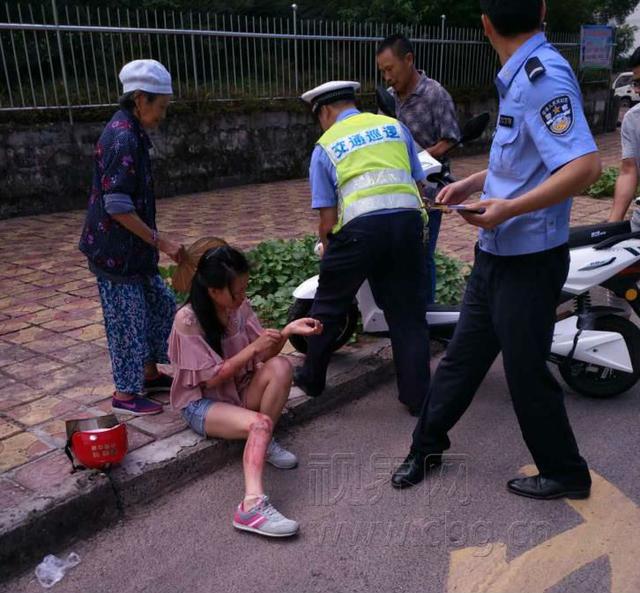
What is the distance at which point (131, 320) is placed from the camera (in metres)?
3.32

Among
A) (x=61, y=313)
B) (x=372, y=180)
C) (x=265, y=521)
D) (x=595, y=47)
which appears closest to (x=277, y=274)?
(x=61, y=313)

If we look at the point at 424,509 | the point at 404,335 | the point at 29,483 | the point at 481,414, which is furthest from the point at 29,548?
the point at 481,414

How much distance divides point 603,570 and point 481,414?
123cm

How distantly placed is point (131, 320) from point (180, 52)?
7.23 meters

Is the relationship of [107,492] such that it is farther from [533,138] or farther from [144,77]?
[533,138]

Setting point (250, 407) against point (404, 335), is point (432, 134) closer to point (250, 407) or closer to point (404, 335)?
point (404, 335)

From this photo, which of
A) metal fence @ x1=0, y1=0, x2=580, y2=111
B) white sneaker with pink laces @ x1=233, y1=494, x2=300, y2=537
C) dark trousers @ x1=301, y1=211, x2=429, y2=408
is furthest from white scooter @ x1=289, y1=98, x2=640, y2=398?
metal fence @ x1=0, y1=0, x2=580, y2=111

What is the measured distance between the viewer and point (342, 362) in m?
4.09

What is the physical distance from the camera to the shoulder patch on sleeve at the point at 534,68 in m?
2.29

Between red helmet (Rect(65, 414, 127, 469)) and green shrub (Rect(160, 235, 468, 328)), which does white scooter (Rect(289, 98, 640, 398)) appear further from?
red helmet (Rect(65, 414, 127, 469))

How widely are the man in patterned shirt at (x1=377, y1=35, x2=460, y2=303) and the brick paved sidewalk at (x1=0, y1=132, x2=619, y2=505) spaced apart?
6.86 feet

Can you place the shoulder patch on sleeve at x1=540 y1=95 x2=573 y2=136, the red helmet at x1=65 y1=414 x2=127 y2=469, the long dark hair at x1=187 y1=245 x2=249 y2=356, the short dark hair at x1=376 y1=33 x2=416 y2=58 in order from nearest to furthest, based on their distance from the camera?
1. the shoulder patch on sleeve at x1=540 y1=95 x2=573 y2=136
2. the red helmet at x1=65 y1=414 x2=127 y2=469
3. the long dark hair at x1=187 y1=245 x2=249 y2=356
4. the short dark hair at x1=376 y1=33 x2=416 y2=58

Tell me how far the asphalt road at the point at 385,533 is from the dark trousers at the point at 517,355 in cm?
22

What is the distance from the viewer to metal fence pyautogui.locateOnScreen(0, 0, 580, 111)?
26.9 ft
